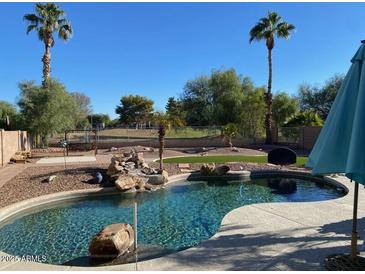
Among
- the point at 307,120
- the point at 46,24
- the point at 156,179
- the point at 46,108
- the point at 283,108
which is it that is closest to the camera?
the point at 156,179

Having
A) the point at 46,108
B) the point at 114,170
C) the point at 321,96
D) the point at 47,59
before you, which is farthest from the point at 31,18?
the point at 321,96

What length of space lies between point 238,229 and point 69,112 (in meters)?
22.4

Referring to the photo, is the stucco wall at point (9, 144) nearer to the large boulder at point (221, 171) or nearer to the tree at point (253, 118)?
the large boulder at point (221, 171)

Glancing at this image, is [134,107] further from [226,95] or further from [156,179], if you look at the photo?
[156,179]

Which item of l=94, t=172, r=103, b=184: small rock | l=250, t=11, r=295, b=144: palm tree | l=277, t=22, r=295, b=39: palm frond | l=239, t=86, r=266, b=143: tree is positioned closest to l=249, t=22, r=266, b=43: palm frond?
l=250, t=11, r=295, b=144: palm tree

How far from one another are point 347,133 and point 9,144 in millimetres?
18849

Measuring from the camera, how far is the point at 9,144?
19000 mm

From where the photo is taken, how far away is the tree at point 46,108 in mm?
25109

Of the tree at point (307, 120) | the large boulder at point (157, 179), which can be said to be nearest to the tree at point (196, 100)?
the tree at point (307, 120)

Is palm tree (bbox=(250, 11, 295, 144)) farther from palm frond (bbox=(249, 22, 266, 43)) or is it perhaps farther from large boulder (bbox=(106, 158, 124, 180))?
large boulder (bbox=(106, 158, 124, 180))

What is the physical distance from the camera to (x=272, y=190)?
43.3 ft

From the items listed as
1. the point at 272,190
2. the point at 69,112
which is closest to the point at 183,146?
the point at 69,112

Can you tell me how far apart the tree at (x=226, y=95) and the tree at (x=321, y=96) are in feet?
40.9

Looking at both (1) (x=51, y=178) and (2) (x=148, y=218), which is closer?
(2) (x=148, y=218)
